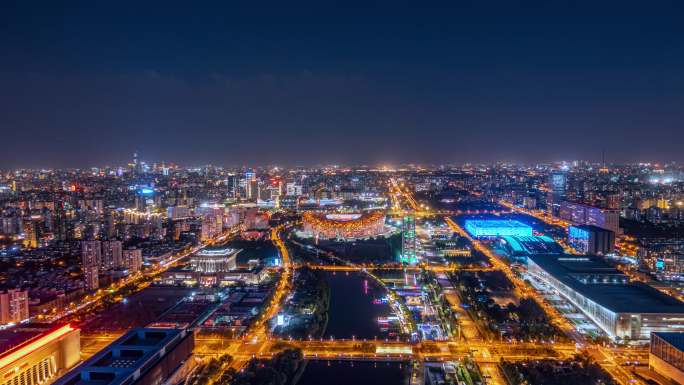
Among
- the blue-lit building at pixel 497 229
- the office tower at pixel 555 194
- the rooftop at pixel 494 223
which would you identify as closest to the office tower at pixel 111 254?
the blue-lit building at pixel 497 229

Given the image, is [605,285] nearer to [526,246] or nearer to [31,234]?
[526,246]

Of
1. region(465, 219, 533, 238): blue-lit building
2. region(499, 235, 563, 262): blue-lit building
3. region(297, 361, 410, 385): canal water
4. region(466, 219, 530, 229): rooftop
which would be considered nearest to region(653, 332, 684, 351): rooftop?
region(297, 361, 410, 385): canal water

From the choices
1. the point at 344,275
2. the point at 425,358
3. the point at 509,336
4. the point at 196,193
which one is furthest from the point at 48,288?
the point at 196,193

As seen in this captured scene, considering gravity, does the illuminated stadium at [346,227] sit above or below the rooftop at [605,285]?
above

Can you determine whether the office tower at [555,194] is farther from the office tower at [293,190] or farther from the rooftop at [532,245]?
the office tower at [293,190]

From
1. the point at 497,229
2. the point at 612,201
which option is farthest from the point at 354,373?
the point at 612,201

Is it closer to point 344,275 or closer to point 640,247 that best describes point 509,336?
point 344,275
